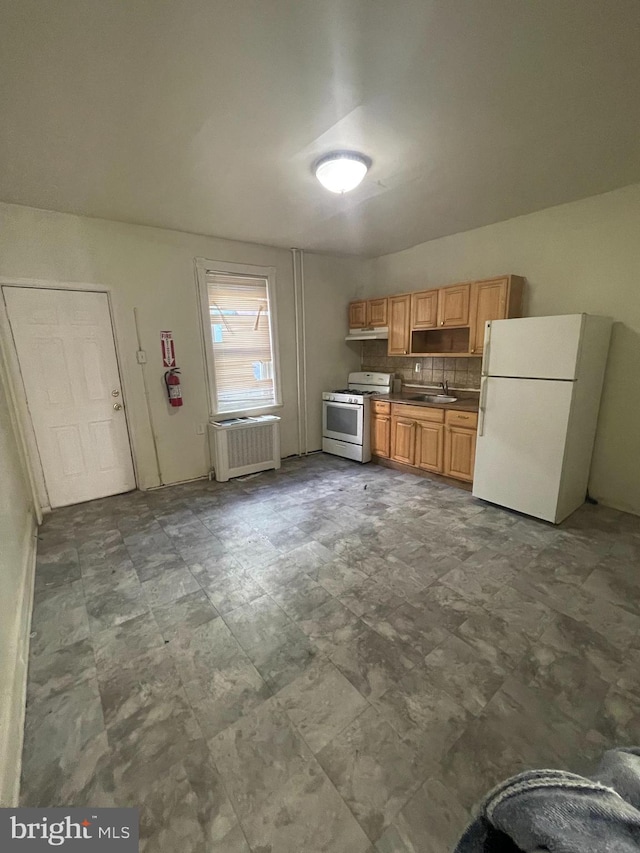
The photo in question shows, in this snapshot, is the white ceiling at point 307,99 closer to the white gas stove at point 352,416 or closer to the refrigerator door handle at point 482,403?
the refrigerator door handle at point 482,403

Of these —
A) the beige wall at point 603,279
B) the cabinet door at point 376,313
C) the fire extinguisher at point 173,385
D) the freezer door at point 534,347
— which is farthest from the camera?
the cabinet door at point 376,313

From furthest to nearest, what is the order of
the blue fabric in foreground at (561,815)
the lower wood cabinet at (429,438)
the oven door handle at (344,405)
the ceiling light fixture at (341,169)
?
the oven door handle at (344,405), the lower wood cabinet at (429,438), the ceiling light fixture at (341,169), the blue fabric in foreground at (561,815)

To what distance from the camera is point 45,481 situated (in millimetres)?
3420

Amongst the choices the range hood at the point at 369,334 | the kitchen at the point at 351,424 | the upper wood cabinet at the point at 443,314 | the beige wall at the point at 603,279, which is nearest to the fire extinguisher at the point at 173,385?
the kitchen at the point at 351,424

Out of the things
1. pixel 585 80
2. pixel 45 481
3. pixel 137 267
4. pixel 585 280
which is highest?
pixel 585 80

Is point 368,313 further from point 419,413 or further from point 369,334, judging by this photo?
point 419,413

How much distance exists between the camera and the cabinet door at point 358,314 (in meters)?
5.00

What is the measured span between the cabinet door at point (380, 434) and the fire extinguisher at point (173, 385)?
2400 mm

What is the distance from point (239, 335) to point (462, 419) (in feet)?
9.20

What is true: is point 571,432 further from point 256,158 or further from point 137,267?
point 137,267

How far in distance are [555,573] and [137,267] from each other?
4.50 m

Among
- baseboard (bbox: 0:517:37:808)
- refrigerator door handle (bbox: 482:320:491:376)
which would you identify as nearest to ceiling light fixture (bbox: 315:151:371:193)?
refrigerator door handle (bbox: 482:320:491:376)

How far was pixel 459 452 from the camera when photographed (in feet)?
12.4

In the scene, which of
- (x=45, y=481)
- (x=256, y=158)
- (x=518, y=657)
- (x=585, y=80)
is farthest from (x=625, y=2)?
(x=45, y=481)
